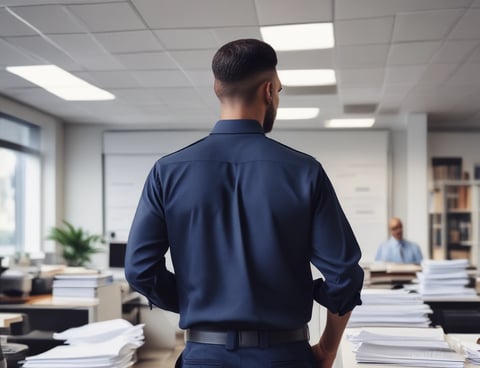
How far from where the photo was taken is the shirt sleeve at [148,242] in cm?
122

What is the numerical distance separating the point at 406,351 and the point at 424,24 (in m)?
2.62

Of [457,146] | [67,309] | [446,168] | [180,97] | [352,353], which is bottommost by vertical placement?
[67,309]

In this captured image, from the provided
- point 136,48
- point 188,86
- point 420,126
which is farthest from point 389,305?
point 420,126

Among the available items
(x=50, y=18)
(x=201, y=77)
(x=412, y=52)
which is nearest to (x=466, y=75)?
(x=412, y=52)

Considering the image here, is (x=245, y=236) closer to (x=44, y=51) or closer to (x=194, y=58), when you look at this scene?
(x=194, y=58)

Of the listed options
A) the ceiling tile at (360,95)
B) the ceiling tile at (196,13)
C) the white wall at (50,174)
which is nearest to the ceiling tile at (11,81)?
the white wall at (50,174)

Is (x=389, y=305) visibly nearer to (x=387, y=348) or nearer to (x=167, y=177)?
(x=387, y=348)

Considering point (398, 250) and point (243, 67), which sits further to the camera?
point (398, 250)

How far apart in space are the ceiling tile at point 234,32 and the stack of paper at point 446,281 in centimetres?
188

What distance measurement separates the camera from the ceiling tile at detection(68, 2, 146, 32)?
3400mm

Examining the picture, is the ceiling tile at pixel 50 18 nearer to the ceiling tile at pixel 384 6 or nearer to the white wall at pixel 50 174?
the ceiling tile at pixel 384 6

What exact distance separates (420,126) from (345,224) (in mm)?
6081

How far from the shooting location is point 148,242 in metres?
1.22

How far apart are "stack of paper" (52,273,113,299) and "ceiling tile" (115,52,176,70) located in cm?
169
